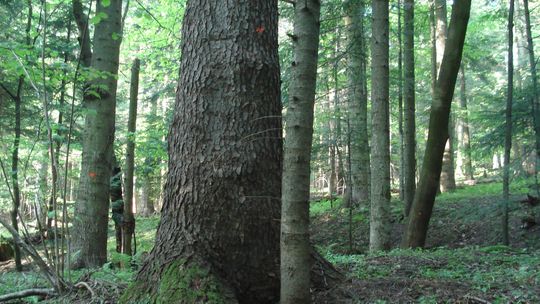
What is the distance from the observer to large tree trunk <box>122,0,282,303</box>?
3506 millimetres

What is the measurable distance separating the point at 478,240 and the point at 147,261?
331 inches

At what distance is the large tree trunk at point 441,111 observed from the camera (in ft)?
22.6

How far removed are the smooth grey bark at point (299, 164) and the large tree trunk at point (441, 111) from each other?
4605 millimetres

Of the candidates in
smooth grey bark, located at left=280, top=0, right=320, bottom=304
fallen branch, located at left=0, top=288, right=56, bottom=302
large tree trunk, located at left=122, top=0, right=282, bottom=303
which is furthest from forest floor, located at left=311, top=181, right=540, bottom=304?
fallen branch, located at left=0, top=288, right=56, bottom=302

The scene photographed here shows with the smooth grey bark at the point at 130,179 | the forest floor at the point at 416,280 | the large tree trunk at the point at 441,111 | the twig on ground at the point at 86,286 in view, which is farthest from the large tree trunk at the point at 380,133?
the twig on ground at the point at 86,286

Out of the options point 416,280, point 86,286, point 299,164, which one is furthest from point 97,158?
point 416,280

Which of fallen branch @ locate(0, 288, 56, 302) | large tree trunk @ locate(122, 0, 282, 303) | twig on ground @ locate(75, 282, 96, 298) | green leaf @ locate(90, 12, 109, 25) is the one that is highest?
green leaf @ locate(90, 12, 109, 25)

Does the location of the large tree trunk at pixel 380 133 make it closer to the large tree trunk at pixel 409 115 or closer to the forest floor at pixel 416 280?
the forest floor at pixel 416 280

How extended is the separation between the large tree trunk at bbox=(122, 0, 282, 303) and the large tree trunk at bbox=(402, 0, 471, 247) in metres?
4.18

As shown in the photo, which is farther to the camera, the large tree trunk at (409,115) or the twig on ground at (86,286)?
the large tree trunk at (409,115)

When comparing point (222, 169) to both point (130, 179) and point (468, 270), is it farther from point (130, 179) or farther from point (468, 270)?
point (130, 179)

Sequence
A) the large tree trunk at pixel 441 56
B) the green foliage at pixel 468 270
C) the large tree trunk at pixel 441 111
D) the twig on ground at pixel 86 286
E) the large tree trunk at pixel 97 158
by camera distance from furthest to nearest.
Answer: the large tree trunk at pixel 441 56, the large tree trunk at pixel 97 158, the large tree trunk at pixel 441 111, the twig on ground at pixel 86 286, the green foliage at pixel 468 270

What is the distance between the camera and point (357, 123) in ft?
41.3

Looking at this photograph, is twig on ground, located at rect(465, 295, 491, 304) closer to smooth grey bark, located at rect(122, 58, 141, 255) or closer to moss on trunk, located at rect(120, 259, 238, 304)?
moss on trunk, located at rect(120, 259, 238, 304)
